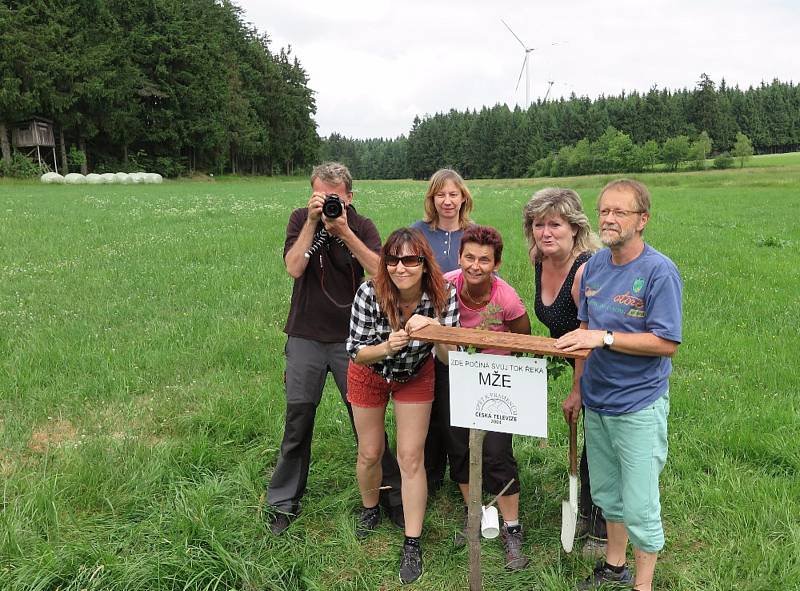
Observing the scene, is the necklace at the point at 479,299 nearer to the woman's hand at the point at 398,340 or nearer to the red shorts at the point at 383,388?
the red shorts at the point at 383,388

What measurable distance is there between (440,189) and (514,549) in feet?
7.49

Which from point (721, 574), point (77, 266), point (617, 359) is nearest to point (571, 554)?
point (721, 574)

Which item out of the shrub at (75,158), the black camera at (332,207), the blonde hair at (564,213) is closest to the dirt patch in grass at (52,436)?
the black camera at (332,207)

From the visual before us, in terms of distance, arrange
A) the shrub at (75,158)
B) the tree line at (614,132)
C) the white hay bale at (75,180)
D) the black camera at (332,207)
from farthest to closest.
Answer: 1. the tree line at (614,132)
2. the shrub at (75,158)
3. the white hay bale at (75,180)
4. the black camera at (332,207)

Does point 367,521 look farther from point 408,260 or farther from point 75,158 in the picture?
point 75,158

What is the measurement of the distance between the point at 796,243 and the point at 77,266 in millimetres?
14892

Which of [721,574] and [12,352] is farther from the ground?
[12,352]

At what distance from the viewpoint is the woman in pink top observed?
10.2 feet

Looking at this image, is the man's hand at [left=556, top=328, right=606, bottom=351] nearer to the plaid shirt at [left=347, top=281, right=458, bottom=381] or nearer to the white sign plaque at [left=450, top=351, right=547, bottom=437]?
the white sign plaque at [left=450, top=351, right=547, bottom=437]

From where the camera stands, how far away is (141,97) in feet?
154

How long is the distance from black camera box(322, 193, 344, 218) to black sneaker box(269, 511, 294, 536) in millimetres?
1895

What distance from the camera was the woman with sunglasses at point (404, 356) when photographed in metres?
3.00

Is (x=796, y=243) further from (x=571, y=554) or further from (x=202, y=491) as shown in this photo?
(x=202, y=491)

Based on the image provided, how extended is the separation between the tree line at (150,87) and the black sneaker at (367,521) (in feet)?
130
